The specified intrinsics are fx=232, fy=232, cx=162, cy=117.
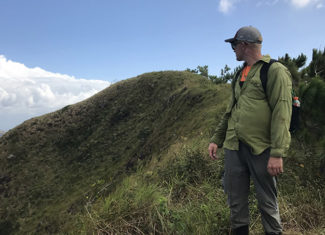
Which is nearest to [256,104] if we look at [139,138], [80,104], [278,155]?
[278,155]

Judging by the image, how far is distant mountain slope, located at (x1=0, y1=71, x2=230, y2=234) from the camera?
22.6m

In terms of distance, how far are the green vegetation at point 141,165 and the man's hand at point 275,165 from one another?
1071 mm

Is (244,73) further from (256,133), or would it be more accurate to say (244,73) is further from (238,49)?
(256,133)

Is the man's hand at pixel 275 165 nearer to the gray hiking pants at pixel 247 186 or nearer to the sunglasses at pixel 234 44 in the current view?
the gray hiking pants at pixel 247 186

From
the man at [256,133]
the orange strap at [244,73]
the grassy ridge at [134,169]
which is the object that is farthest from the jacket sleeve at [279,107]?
the grassy ridge at [134,169]

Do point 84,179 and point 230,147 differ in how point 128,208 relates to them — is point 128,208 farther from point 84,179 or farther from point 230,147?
point 84,179

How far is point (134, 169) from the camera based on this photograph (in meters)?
18.8

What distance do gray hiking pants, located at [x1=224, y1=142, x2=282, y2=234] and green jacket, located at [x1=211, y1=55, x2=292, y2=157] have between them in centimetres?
10

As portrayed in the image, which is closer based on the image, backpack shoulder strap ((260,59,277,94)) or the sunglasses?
backpack shoulder strap ((260,59,277,94))

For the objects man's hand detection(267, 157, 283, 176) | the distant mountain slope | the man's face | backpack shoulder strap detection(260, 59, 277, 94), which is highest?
the man's face

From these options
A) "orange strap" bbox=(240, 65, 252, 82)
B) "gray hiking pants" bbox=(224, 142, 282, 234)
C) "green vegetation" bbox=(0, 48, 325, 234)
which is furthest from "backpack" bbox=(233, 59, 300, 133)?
"green vegetation" bbox=(0, 48, 325, 234)

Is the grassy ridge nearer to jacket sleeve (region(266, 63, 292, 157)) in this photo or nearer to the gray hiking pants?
the gray hiking pants

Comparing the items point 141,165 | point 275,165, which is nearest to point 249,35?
point 275,165

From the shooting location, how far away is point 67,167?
1169 inches
